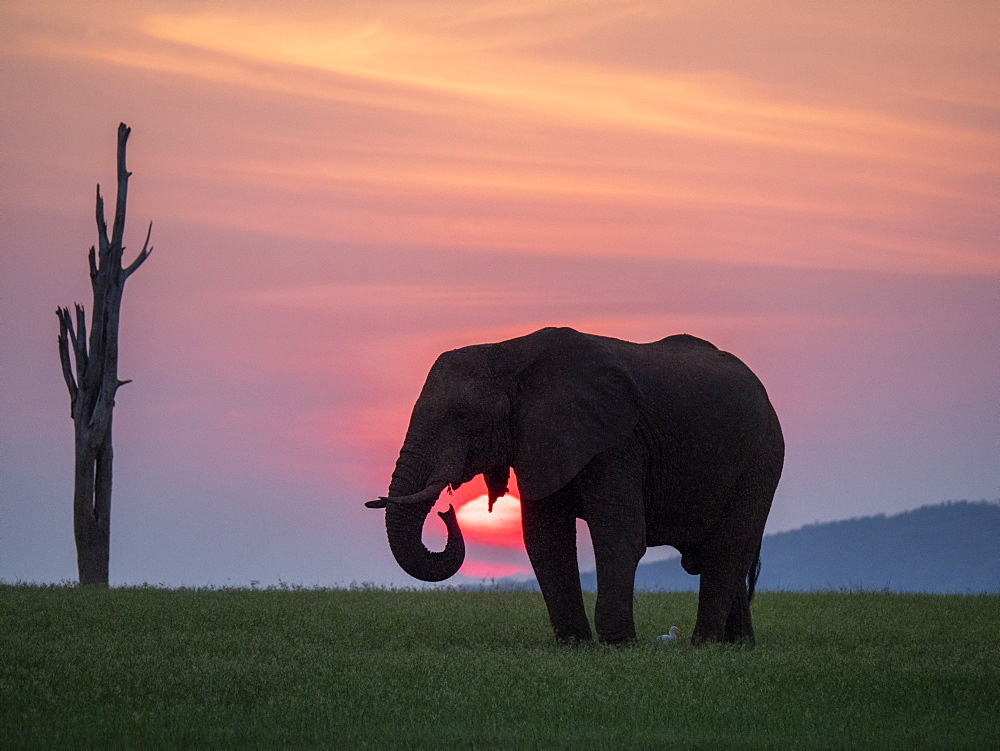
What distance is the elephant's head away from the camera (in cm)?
1936

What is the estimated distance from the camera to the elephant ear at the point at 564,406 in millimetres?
19578

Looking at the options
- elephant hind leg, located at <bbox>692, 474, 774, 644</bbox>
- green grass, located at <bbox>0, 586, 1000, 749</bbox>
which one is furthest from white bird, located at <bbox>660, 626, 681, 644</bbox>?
green grass, located at <bbox>0, 586, 1000, 749</bbox>

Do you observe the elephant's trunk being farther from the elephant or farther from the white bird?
the white bird

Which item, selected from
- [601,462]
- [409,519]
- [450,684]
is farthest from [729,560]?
[450,684]

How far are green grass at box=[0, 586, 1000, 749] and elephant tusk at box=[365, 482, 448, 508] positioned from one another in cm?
188

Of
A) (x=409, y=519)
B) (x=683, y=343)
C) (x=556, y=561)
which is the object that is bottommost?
(x=556, y=561)

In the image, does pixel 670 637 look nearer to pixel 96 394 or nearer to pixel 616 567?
pixel 616 567

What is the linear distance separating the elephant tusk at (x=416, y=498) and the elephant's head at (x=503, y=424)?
0.01 meters

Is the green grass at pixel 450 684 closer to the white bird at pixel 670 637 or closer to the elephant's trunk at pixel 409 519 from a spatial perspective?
the white bird at pixel 670 637

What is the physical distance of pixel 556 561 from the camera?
2053 cm

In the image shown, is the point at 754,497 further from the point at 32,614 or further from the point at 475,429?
the point at 32,614

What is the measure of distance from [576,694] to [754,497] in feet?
23.3

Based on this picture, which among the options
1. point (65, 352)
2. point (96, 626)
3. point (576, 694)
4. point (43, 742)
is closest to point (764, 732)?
point (576, 694)

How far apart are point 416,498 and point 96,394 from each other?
1771 cm
